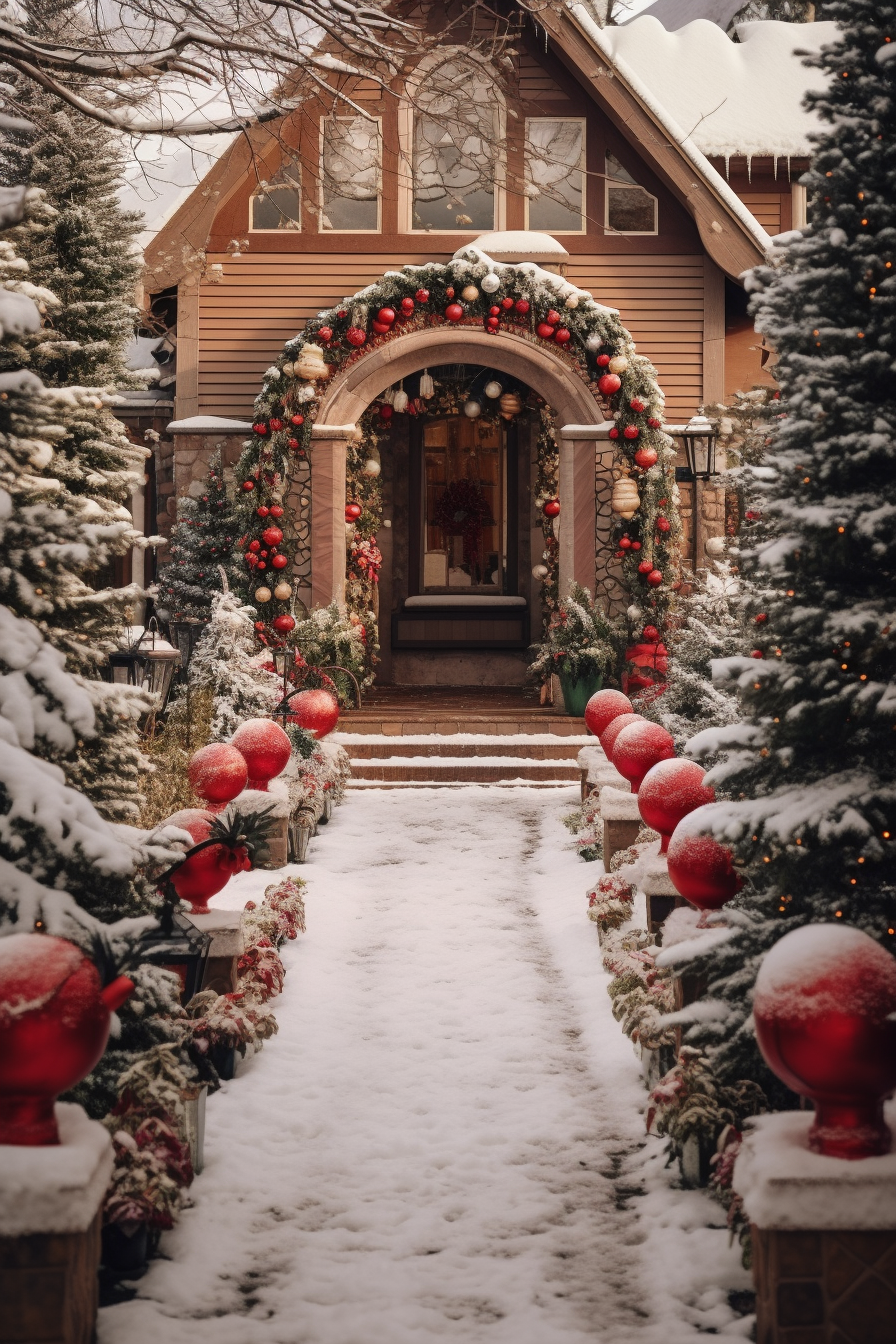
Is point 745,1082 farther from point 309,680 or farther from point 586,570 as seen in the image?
point 586,570

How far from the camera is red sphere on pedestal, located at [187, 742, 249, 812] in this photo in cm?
711

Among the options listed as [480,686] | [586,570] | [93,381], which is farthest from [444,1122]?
[480,686]

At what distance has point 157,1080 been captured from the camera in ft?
13.9

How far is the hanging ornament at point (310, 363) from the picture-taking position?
13109mm

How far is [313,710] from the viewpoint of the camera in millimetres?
10539

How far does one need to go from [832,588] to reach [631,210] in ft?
36.8

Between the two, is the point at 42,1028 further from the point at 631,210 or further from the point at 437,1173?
the point at 631,210

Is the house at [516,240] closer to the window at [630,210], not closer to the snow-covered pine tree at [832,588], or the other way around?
the window at [630,210]

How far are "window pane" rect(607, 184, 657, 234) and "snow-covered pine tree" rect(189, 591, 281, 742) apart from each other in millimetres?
6133

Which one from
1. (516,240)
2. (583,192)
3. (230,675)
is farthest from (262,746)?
(583,192)

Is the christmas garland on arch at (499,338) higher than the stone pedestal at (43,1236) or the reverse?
higher

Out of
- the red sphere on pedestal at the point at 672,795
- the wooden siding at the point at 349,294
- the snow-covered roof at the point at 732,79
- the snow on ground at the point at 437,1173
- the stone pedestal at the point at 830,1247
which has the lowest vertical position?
the snow on ground at the point at 437,1173

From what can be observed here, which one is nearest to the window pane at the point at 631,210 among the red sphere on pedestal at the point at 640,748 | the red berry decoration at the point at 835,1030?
the red sphere on pedestal at the point at 640,748

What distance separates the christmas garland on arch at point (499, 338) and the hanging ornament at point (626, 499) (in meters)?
0.08
